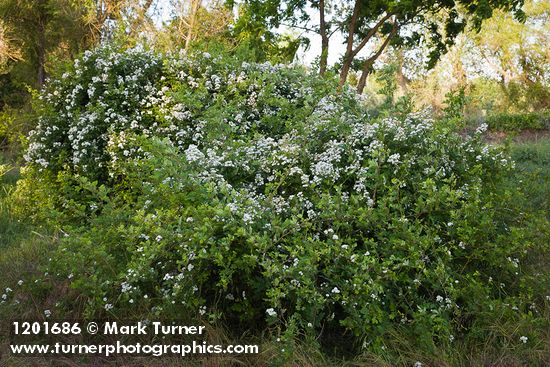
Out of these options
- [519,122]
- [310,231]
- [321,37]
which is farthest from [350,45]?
[519,122]

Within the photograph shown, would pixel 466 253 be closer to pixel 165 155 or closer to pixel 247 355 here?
pixel 247 355

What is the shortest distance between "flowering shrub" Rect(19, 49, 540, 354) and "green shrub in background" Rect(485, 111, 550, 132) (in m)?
11.6

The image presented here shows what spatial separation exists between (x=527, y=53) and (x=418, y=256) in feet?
80.1

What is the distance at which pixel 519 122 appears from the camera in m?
14.8

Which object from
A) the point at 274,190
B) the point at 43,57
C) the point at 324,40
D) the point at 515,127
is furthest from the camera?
the point at 515,127

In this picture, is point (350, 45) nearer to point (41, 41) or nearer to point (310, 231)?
point (310, 231)

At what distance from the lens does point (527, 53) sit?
78.9 feet

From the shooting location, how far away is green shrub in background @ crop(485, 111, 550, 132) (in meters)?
14.6

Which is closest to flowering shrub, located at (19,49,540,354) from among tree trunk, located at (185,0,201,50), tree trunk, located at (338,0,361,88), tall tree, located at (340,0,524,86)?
tall tree, located at (340,0,524,86)

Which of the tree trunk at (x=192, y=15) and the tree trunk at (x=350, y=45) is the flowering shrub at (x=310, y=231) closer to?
the tree trunk at (x=350, y=45)

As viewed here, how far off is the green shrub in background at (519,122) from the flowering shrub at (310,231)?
11.6 m

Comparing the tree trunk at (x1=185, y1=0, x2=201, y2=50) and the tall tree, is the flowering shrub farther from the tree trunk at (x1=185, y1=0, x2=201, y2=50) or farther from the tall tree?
the tree trunk at (x1=185, y1=0, x2=201, y2=50)

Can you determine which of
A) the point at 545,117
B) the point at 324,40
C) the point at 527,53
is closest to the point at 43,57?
the point at 324,40

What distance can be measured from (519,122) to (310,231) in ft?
43.7
